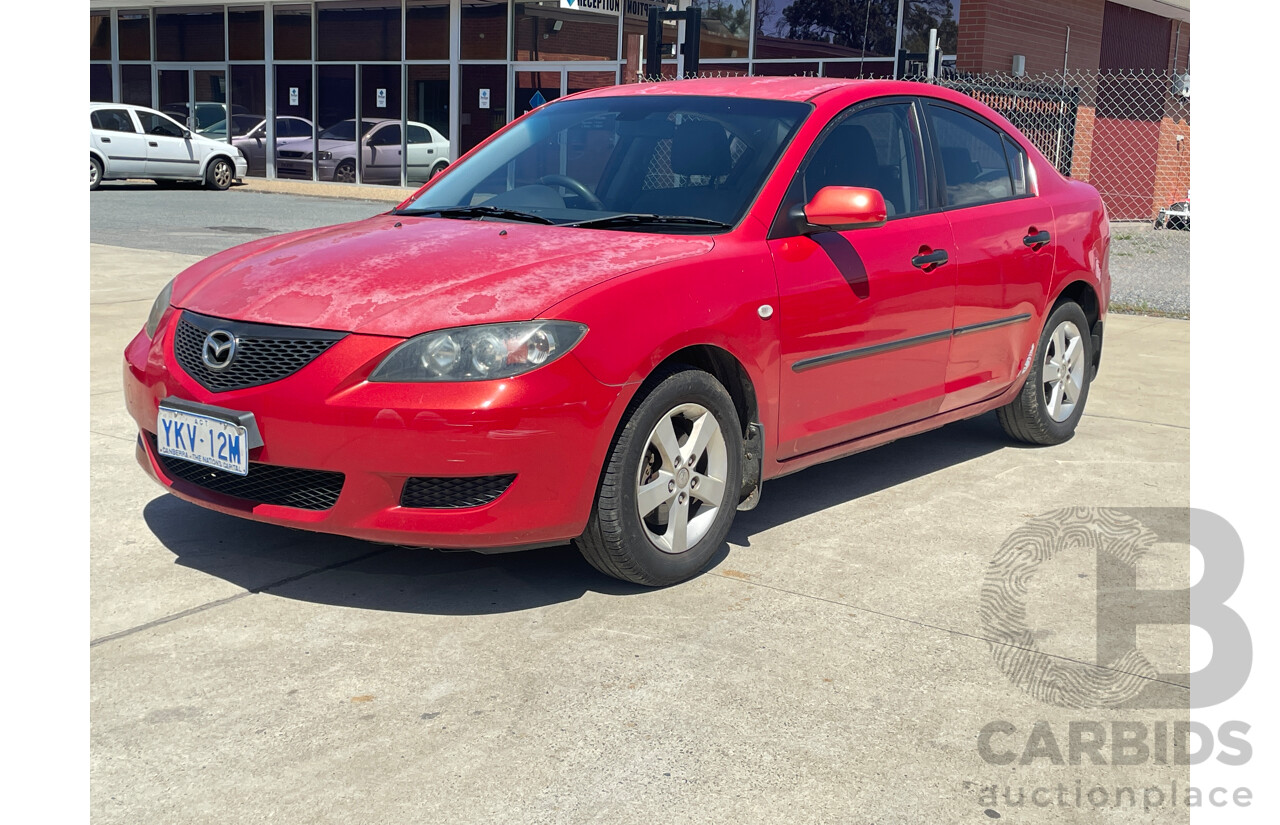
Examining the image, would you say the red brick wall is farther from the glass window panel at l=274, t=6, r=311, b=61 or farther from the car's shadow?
the car's shadow

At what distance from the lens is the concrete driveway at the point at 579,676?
9.29 ft

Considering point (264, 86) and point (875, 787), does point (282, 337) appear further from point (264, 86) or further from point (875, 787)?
point (264, 86)

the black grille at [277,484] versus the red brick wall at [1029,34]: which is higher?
the red brick wall at [1029,34]

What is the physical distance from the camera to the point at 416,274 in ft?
12.8

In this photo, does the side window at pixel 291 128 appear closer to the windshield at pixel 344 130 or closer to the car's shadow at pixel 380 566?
the windshield at pixel 344 130

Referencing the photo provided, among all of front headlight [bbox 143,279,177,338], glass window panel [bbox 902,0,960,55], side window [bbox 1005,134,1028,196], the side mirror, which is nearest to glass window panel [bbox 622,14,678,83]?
glass window panel [bbox 902,0,960,55]

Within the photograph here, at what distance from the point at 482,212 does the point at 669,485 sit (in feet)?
4.62

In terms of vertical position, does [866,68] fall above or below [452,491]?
above

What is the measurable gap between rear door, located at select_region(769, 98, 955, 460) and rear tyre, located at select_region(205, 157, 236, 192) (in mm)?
22434

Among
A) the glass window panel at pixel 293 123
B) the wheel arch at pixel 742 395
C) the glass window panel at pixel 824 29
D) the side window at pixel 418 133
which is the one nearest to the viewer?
the wheel arch at pixel 742 395

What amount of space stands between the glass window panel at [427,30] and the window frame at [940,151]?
20.8m

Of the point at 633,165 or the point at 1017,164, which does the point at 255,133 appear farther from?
the point at 633,165
